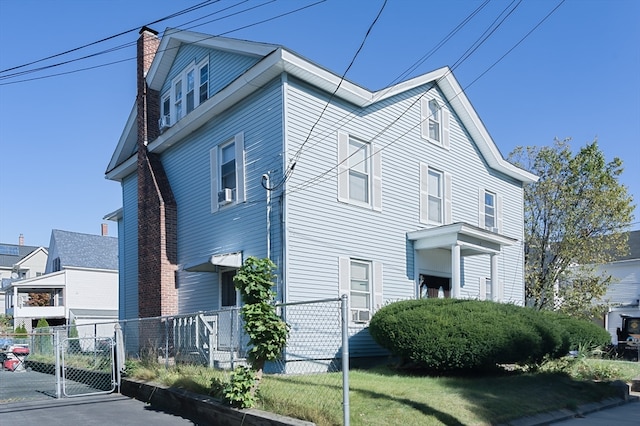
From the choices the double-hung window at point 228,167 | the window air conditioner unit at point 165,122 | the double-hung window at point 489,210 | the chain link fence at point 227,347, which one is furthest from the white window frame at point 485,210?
the window air conditioner unit at point 165,122

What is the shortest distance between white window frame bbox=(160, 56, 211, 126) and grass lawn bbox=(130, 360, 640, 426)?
8163mm

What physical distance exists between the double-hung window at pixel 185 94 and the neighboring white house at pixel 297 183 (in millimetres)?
41

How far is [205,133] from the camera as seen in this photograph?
49.7 ft

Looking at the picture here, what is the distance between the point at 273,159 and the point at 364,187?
284cm

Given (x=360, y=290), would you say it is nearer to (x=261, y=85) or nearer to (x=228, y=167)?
(x=228, y=167)

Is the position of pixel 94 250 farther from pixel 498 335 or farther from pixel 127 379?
pixel 498 335

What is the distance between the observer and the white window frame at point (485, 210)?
725 inches

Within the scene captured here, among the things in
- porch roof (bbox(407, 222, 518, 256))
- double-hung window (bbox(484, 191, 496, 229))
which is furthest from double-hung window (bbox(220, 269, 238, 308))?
double-hung window (bbox(484, 191, 496, 229))

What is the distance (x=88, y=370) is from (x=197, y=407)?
19.7ft

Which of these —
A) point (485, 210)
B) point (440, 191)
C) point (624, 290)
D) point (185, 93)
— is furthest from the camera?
point (624, 290)

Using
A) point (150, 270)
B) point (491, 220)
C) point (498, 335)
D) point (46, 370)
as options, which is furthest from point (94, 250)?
point (498, 335)

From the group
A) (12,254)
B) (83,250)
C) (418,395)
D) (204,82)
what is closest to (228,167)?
(204,82)

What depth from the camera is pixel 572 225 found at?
2366cm

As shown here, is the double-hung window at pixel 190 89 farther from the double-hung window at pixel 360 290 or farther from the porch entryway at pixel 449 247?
the porch entryway at pixel 449 247
